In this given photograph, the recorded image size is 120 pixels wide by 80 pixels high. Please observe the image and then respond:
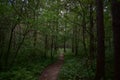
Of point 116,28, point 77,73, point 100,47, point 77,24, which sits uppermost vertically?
point 77,24

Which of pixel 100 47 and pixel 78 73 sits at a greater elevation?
pixel 100 47

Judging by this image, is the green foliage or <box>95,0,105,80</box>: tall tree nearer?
<box>95,0,105,80</box>: tall tree

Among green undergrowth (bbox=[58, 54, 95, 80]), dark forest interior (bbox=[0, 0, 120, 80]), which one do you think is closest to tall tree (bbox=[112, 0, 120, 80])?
dark forest interior (bbox=[0, 0, 120, 80])

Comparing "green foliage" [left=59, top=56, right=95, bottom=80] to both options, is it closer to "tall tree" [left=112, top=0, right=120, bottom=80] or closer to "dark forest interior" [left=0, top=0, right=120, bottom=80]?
"dark forest interior" [left=0, top=0, right=120, bottom=80]

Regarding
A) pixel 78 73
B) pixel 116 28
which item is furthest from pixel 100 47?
pixel 78 73

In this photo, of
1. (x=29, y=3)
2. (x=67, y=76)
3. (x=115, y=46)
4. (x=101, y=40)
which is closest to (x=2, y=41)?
(x=29, y=3)

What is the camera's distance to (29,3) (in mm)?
11547

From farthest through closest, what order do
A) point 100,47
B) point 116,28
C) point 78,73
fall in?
point 78,73 → point 100,47 → point 116,28

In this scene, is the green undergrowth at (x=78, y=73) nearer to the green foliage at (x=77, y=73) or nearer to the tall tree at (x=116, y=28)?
the green foliage at (x=77, y=73)

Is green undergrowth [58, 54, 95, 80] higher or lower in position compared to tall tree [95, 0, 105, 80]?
lower

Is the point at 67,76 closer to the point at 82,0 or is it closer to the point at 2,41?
the point at 82,0

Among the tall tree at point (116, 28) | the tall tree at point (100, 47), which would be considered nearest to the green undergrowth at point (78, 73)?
the tall tree at point (100, 47)

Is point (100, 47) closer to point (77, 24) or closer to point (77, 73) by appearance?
point (77, 24)

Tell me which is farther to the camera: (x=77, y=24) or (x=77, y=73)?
(x=77, y=73)
